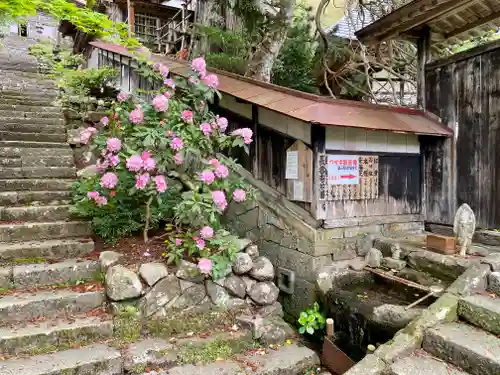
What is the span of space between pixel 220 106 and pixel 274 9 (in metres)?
3.09

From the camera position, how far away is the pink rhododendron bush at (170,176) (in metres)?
4.43

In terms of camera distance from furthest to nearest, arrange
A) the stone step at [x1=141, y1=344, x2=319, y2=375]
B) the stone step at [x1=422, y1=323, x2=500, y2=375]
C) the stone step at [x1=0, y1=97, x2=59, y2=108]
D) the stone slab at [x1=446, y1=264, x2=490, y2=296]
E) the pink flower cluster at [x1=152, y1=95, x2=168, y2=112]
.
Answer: the stone step at [x1=0, y1=97, x2=59, y2=108] → the pink flower cluster at [x1=152, y1=95, x2=168, y2=112] → the stone slab at [x1=446, y1=264, x2=490, y2=296] → the stone step at [x1=141, y1=344, x2=319, y2=375] → the stone step at [x1=422, y1=323, x2=500, y2=375]

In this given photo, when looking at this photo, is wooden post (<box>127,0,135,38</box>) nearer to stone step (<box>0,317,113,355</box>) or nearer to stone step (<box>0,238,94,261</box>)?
stone step (<box>0,238,94,261</box>)

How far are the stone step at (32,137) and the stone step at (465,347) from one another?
7492 millimetres

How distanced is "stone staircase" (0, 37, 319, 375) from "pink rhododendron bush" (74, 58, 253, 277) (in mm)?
600

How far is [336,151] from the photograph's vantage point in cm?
553

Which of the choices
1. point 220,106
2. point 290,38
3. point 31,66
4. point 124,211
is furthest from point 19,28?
point 124,211

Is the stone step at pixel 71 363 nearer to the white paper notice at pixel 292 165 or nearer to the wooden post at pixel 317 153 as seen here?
the wooden post at pixel 317 153

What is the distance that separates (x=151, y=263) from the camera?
4344 mm

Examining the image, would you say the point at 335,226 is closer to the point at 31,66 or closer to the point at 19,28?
the point at 31,66

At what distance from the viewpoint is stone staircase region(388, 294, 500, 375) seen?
3217 mm

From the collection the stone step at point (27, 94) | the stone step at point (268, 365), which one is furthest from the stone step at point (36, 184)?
the stone step at point (27, 94)

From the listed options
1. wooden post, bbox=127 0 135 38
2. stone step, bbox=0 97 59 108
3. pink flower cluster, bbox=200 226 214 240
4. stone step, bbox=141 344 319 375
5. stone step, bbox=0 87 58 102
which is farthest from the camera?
wooden post, bbox=127 0 135 38

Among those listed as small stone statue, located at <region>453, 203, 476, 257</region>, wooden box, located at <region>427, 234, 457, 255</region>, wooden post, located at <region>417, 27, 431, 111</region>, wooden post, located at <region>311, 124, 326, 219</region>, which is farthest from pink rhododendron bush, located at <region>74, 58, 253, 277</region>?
wooden post, located at <region>417, 27, 431, 111</region>
